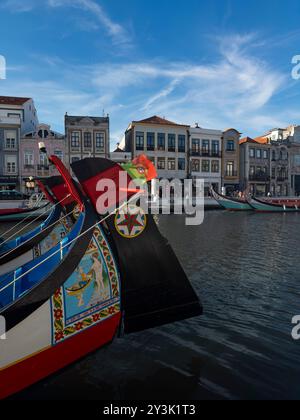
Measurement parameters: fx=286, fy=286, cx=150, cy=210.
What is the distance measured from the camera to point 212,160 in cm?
4247

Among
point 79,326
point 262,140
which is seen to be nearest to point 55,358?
point 79,326

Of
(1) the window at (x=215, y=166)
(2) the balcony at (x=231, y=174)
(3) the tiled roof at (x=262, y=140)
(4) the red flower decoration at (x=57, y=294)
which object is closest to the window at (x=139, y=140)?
(1) the window at (x=215, y=166)

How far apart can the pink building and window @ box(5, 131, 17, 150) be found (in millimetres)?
840

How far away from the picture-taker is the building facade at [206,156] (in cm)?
4134

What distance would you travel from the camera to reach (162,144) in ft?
130

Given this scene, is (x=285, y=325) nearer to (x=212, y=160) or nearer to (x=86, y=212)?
(x=86, y=212)

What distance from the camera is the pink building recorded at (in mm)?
33312

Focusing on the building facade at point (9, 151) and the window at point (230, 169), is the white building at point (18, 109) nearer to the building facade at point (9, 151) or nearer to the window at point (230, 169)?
the building facade at point (9, 151)

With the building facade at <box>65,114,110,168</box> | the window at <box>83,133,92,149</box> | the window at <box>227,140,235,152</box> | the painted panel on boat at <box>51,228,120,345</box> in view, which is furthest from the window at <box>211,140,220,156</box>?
the painted panel on boat at <box>51,228,120,345</box>

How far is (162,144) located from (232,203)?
1320 centimetres

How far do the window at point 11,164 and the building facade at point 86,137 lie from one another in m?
5.95

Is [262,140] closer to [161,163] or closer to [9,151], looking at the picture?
[161,163]
